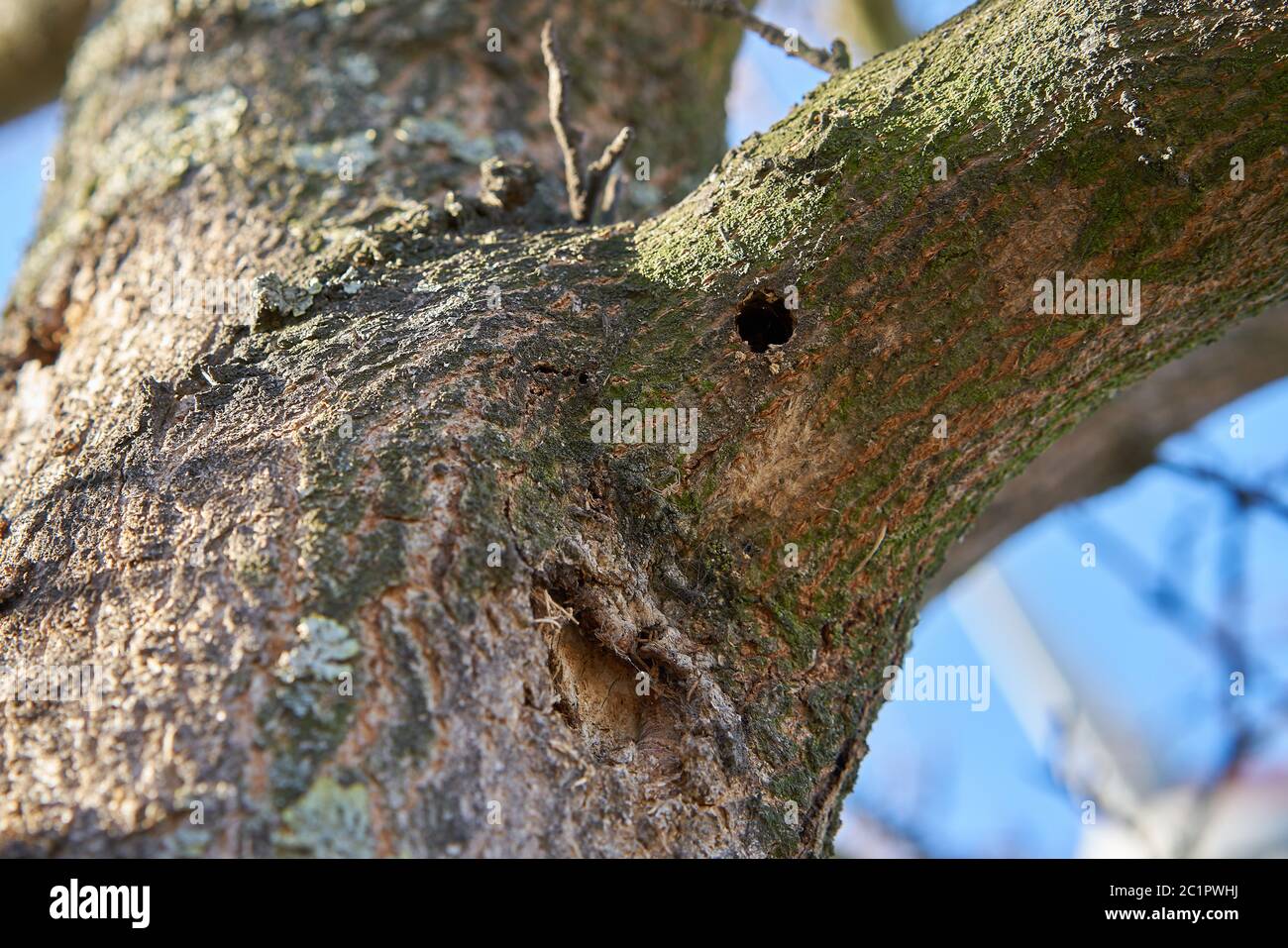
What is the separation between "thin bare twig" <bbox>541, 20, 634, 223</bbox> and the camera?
5.76 feet

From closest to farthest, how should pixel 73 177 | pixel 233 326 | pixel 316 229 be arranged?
pixel 233 326, pixel 316 229, pixel 73 177

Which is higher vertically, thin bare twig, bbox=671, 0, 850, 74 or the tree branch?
thin bare twig, bbox=671, 0, 850, 74

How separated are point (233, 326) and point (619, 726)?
76cm

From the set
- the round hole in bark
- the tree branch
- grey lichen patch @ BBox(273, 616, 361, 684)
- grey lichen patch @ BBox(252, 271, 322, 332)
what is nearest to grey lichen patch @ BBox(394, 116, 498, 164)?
grey lichen patch @ BBox(252, 271, 322, 332)

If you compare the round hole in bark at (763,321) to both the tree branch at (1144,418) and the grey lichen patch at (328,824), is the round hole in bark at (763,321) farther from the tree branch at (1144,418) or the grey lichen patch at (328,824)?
the tree branch at (1144,418)

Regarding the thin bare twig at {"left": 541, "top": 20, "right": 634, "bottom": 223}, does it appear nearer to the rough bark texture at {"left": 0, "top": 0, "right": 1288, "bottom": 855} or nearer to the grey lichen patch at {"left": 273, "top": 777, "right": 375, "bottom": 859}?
the rough bark texture at {"left": 0, "top": 0, "right": 1288, "bottom": 855}

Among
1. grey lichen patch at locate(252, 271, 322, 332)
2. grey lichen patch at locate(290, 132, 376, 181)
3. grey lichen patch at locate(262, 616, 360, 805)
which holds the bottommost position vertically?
grey lichen patch at locate(262, 616, 360, 805)

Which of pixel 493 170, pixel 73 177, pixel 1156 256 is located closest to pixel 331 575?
pixel 493 170

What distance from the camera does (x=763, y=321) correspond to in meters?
1.44

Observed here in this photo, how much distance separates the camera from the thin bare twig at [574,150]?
1755 millimetres

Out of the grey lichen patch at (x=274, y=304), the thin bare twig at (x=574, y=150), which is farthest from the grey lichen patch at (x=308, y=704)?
the thin bare twig at (x=574, y=150)

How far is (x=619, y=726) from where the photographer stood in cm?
131

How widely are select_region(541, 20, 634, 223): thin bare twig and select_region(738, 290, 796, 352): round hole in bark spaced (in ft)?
1.52
